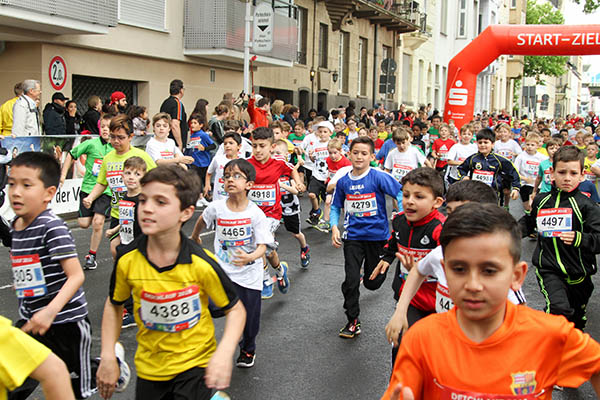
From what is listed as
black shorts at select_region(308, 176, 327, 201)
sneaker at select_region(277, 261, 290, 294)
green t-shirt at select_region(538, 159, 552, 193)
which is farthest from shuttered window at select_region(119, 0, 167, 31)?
sneaker at select_region(277, 261, 290, 294)

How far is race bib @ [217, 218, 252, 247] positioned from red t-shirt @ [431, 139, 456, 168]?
1063 centimetres

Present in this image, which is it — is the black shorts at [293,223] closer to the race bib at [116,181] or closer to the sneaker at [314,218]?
the race bib at [116,181]

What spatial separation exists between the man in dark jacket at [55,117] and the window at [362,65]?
73.8 feet

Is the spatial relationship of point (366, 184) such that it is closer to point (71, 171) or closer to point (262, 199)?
point (262, 199)

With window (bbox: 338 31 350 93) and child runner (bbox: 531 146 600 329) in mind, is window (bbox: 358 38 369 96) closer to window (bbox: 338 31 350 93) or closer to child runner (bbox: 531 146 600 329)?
window (bbox: 338 31 350 93)

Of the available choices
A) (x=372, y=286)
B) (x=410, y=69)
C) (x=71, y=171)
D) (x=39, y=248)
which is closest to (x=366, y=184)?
(x=372, y=286)

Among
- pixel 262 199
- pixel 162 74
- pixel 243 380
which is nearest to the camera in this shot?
pixel 243 380

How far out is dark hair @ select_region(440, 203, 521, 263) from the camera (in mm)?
2377

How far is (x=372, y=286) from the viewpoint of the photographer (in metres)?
6.46

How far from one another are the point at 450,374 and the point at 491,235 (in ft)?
1.54

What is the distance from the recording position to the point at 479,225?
238cm

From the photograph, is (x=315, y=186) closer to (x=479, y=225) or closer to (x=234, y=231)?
(x=234, y=231)

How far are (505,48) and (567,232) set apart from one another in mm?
18037

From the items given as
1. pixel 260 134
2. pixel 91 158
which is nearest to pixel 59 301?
pixel 260 134
